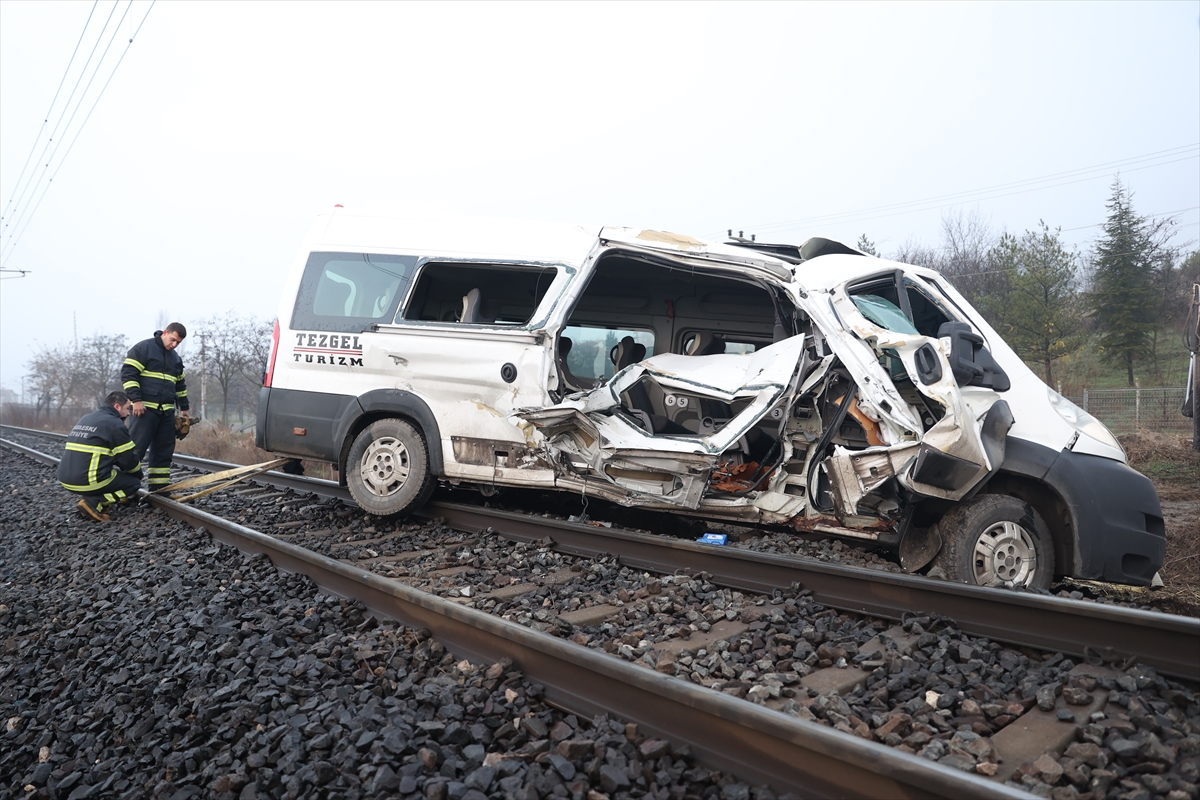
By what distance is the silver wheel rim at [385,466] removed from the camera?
6188mm

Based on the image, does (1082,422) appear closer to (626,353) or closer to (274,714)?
(626,353)

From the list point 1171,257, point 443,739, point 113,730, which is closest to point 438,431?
point 113,730

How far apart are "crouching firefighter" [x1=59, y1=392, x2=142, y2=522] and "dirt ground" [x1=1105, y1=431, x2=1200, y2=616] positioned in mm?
8973

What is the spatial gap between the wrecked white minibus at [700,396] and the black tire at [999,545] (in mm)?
12

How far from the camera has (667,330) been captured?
7527 millimetres

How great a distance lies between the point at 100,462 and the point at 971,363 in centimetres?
806

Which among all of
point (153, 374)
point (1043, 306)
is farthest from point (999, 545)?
point (1043, 306)

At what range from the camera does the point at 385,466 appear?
20.4 ft

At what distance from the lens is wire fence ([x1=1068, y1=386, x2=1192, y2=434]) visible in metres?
19.4

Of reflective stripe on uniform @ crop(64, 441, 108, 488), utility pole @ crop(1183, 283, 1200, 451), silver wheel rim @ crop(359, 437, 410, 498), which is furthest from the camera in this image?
utility pole @ crop(1183, 283, 1200, 451)

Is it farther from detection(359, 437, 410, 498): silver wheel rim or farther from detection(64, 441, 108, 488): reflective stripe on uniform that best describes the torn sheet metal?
detection(64, 441, 108, 488): reflective stripe on uniform

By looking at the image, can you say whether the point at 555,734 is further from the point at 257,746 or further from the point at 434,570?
the point at 434,570

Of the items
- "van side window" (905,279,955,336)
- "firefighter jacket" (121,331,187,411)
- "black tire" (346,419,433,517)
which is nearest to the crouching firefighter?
"firefighter jacket" (121,331,187,411)

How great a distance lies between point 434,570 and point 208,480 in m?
4.44
